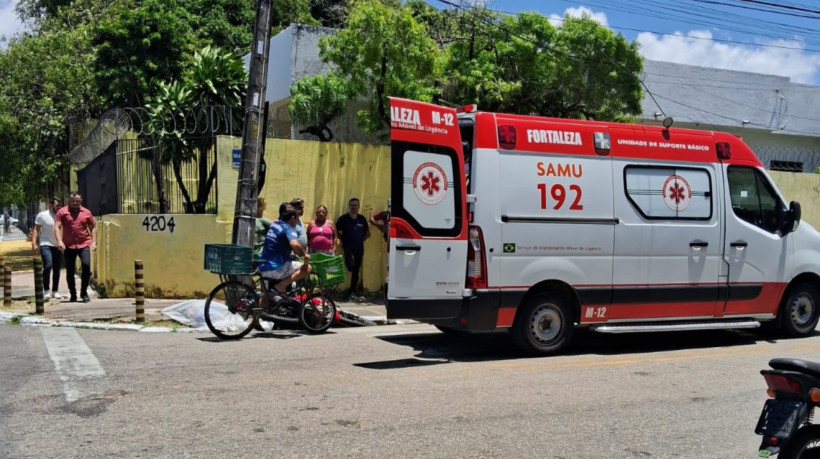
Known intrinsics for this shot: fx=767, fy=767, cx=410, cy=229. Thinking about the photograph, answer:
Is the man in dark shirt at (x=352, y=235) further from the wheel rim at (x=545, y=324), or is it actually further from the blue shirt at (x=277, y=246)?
the wheel rim at (x=545, y=324)

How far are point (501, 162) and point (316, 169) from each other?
20.9ft

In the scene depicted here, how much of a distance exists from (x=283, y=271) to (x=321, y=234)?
9.53 feet

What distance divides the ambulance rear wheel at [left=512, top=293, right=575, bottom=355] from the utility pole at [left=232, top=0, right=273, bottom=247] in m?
4.43

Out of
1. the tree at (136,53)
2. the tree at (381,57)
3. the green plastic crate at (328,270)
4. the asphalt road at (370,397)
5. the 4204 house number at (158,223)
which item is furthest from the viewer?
the tree at (136,53)

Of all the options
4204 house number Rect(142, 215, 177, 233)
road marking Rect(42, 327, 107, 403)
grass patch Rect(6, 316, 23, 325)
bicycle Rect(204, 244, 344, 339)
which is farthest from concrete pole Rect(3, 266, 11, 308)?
bicycle Rect(204, 244, 344, 339)

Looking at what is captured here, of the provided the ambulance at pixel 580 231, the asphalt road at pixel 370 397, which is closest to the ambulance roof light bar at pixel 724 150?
the ambulance at pixel 580 231

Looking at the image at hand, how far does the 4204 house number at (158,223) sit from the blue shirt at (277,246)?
14.0 ft

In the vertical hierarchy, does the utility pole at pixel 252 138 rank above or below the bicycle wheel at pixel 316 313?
above

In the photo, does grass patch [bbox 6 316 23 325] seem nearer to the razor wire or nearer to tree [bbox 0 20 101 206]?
the razor wire

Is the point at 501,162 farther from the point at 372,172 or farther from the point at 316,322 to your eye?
the point at 372,172

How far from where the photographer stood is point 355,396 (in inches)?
263

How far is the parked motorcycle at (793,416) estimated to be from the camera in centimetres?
408

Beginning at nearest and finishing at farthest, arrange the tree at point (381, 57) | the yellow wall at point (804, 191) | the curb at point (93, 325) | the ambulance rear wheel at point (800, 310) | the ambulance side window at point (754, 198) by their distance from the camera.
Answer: the ambulance side window at point (754, 198) → the ambulance rear wheel at point (800, 310) → the curb at point (93, 325) → the tree at point (381, 57) → the yellow wall at point (804, 191)

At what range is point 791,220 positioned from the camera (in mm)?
10203
